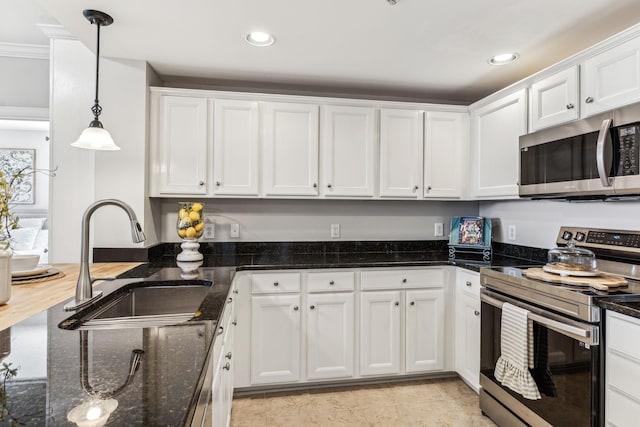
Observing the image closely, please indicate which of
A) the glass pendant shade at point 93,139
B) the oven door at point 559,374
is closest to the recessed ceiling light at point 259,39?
the glass pendant shade at point 93,139

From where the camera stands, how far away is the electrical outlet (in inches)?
114

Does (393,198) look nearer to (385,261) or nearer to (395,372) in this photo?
(385,261)

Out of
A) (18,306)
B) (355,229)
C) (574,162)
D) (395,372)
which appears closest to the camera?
(18,306)

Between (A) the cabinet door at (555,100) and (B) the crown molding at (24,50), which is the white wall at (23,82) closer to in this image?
(B) the crown molding at (24,50)

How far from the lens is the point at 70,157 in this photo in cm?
251

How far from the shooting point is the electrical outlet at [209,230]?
2.89 meters

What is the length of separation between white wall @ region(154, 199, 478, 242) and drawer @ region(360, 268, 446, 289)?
2.01 feet

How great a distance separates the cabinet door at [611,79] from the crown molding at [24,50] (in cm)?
378

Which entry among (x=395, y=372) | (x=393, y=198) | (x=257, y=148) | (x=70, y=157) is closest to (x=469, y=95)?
(x=393, y=198)

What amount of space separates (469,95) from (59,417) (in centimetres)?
341

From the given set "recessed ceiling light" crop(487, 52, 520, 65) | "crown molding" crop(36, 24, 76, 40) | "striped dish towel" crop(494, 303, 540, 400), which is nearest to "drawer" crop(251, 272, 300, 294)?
"striped dish towel" crop(494, 303, 540, 400)

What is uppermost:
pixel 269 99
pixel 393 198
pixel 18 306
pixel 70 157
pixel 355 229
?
pixel 269 99

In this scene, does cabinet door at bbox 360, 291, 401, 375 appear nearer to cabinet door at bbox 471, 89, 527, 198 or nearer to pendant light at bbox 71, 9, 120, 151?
cabinet door at bbox 471, 89, 527, 198

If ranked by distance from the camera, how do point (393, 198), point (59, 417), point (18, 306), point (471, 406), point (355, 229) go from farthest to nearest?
point (355, 229) → point (393, 198) → point (471, 406) → point (18, 306) → point (59, 417)
